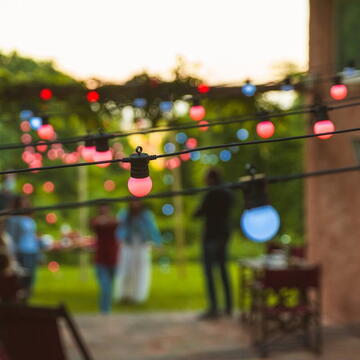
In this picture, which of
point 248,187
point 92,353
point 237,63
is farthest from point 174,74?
point 248,187

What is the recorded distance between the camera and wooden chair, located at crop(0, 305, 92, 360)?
4249 millimetres

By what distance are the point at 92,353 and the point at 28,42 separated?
463 centimetres

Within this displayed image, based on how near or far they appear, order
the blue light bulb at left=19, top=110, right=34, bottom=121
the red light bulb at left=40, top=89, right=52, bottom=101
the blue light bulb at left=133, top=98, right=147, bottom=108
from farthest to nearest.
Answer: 1. the red light bulb at left=40, top=89, right=52, bottom=101
2. the blue light bulb at left=133, top=98, right=147, bottom=108
3. the blue light bulb at left=19, top=110, right=34, bottom=121

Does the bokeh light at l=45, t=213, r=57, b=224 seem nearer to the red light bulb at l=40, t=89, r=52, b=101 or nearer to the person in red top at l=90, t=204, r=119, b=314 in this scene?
the person in red top at l=90, t=204, r=119, b=314

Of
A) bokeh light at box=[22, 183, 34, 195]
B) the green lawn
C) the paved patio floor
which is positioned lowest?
the green lawn

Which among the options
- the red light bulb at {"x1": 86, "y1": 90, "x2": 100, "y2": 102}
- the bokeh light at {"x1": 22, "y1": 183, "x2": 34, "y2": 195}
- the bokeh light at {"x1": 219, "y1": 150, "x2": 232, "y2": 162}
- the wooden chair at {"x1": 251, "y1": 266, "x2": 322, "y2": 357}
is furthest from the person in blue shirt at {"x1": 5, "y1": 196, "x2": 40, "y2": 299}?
the bokeh light at {"x1": 22, "y1": 183, "x2": 34, "y2": 195}

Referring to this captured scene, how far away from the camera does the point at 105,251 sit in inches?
316

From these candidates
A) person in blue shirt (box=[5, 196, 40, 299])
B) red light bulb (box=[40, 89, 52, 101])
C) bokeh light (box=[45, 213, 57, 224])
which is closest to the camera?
red light bulb (box=[40, 89, 52, 101])

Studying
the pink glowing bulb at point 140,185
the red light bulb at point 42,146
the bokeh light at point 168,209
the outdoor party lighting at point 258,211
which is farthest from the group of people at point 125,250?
the bokeh light at point 168,209

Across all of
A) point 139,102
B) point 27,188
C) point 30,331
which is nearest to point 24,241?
point 139,102

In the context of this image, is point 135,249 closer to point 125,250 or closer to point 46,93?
point 125,250

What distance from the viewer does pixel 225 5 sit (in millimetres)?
8711

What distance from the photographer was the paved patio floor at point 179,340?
627cm

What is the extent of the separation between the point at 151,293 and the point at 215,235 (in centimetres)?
336
